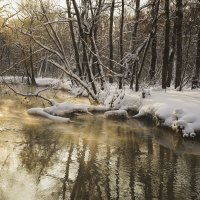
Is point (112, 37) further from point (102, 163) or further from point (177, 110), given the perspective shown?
point (102, 163)

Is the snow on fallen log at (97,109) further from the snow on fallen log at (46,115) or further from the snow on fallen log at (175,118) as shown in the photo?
the snow on fallen log at (175,118)

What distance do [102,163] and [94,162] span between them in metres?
0.24

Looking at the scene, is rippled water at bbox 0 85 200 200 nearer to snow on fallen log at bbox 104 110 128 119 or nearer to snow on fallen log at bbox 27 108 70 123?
snow on fallen log at bbox 27 108 70 123

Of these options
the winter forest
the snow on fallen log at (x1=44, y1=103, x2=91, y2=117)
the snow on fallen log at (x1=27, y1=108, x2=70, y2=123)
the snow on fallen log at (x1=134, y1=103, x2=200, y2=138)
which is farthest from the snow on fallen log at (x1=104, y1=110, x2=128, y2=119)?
the snow on fallen log at (x1=27, y1=108, x2=70, y2=123)

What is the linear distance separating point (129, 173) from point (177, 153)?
9.38 feet

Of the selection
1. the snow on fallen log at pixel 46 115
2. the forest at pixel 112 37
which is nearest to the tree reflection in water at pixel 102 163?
the snow on fallen log at pixel 46 115

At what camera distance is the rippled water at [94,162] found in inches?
341

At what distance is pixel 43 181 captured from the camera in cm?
921

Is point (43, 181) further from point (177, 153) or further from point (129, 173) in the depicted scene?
point (177, 153)

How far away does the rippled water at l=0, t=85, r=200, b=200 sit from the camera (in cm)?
867

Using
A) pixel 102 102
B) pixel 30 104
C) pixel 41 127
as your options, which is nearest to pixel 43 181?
pixel 41 127

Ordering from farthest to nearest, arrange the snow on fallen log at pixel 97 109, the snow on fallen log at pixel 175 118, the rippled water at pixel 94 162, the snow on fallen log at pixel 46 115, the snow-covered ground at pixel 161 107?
1. the snow on fallen log at pixel 97 109
2. the snow on fallen log at pixel 46 115
3. the snow-covered ground at pixel 161 107
4. the snow on fallen log at pixel 175 118
5. the rippled water at pixel 94 162

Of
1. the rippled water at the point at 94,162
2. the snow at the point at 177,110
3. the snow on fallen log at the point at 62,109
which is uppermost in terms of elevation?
the snow at the point at 177,110

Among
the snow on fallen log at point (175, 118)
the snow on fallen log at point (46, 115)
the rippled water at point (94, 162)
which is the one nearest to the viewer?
the rippled water at point (94, 162)
